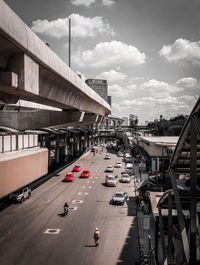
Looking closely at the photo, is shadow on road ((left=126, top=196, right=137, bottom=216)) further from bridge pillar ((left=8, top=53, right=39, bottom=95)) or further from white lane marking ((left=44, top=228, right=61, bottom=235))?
bridge pillar ((left=8, top=53, right=39, bottom=95))

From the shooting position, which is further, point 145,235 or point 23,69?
point 145,235

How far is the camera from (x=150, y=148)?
117 feet

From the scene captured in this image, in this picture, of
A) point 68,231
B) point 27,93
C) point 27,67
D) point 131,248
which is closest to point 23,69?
point 27,67

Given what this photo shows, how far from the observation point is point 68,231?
17406 mm

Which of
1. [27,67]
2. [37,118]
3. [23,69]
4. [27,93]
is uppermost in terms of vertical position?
[27,67]

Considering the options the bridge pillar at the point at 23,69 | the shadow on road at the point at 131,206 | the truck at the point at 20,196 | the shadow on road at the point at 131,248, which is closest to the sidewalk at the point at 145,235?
the shadow on road at the point at 131,248

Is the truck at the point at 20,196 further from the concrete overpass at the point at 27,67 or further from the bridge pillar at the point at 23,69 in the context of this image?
the bridge pillar at the point at 23,69

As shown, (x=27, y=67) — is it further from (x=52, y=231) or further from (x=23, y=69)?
(x=52, y=231)

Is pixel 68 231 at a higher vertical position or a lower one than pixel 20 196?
lower

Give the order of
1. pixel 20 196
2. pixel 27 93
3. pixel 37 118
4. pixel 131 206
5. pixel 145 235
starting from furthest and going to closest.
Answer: pixel 37 118
pixel 20 196
pixel 131 206
pixel 145 235
pixel 27 93

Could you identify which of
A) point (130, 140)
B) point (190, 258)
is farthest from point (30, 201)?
point (130, 140)

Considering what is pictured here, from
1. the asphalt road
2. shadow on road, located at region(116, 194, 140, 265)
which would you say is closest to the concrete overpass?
the asphalt road

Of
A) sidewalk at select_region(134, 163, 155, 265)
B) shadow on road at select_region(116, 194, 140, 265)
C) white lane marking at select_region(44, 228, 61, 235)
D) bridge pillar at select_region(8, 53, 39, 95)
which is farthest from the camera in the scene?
white lane marking at select_region(44, 228, 61, 235)

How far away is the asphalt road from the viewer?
13578 millimetres
